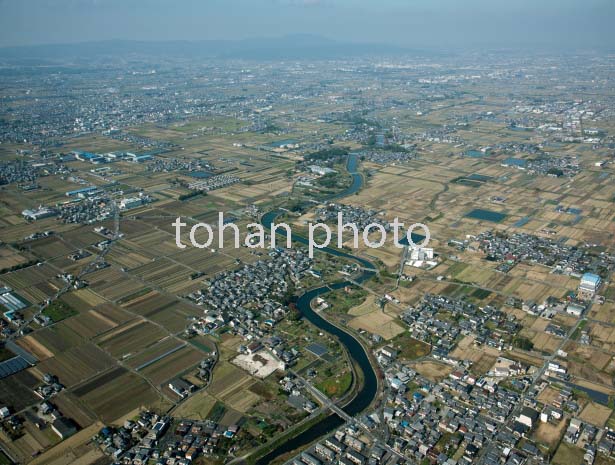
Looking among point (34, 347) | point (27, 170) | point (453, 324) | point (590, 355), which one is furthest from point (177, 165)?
point (590, 355)

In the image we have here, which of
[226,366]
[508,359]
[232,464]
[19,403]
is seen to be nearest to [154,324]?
[226,366]

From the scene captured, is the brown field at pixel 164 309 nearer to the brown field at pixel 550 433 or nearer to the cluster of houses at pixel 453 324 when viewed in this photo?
the cluster of houses at pixel 453 324

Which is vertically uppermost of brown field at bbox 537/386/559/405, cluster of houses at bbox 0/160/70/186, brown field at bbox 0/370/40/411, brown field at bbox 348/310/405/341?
cluster of houses at bbox 0/160/70/186

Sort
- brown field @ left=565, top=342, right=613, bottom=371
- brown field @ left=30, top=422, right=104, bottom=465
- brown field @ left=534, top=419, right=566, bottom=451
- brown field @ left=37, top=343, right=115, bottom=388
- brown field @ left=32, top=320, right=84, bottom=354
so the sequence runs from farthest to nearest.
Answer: brown field @ left=32, top=320, right=84, bottom=354, brown field @ left=565, top=342, right=613, bottom=371, brown field @ left=37, top=343, right=115, bottom=388, brown field @ left=534, top=419, right=566, bottom=451, brown field @ left=30, top=422, right=104, bottom=465

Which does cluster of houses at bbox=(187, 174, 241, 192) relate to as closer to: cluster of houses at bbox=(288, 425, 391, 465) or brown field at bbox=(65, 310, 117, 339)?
brown field at bbox=(65, 310, 117, 339)

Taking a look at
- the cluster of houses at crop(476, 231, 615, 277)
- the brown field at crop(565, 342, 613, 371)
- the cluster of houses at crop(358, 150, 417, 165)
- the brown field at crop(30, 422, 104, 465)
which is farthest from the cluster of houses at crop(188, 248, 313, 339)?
the cluster of houses at crop(358, 150, 417, 165)

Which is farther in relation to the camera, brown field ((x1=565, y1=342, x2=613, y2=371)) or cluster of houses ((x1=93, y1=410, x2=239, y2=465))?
brown field ((x1=565, y1=342, x2=613, y2=371))

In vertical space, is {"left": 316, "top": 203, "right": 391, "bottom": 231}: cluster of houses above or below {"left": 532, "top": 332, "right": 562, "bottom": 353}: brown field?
above

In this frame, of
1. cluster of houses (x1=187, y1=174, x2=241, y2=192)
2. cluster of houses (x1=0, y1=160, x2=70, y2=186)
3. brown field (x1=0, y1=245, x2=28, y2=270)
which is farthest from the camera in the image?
cluster of houses (x1=0, y1=160, x2=70, y2=186)
